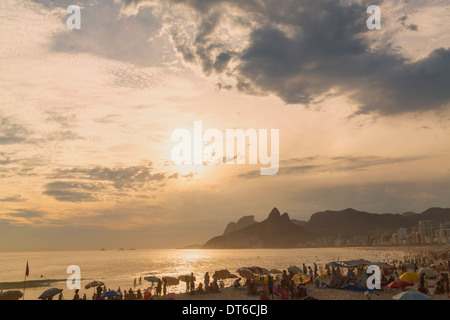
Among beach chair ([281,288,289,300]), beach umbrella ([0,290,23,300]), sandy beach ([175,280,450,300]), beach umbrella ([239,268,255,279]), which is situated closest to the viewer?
beach chair ([281,288,289,300])

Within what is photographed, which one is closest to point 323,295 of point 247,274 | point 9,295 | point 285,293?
point 285,293

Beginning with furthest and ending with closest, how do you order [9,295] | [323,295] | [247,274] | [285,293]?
[247,274] → [323,295] → [9,295] → [285,293]

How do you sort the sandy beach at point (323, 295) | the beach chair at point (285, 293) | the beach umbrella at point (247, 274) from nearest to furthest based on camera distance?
1. the beach chair at point (285, 293)
2. the sandy beach at point (323, 295)
3. the beach umbrella at point (247, 274)

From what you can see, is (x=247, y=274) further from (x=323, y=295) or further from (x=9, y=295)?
(x=9, y=295)

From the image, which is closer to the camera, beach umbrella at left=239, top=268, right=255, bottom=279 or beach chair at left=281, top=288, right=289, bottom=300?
beach chair at left=281, top=288, right=289, bottom=300

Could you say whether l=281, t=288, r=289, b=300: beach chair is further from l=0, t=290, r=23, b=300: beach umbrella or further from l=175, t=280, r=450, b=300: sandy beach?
l=0, t=290, r=23, b=300: beach umbrella

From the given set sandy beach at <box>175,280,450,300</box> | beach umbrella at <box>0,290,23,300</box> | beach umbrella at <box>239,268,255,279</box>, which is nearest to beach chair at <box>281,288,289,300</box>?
sandy beach at <box>175,280,450,300</box>

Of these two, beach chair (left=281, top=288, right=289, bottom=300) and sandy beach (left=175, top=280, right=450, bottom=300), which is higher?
beach chair (left=281, top=288, right=289, bottom=300)

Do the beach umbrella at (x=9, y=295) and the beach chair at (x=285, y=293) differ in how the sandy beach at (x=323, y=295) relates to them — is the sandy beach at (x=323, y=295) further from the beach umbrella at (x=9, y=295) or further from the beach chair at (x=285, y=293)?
the beach umbrella at (x=9, y=295)

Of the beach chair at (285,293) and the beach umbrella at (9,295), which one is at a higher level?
the beach chair at (285,293)

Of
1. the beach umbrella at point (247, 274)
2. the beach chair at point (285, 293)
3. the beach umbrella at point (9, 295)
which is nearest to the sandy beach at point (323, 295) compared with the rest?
the beach chair at point (285, 293)
